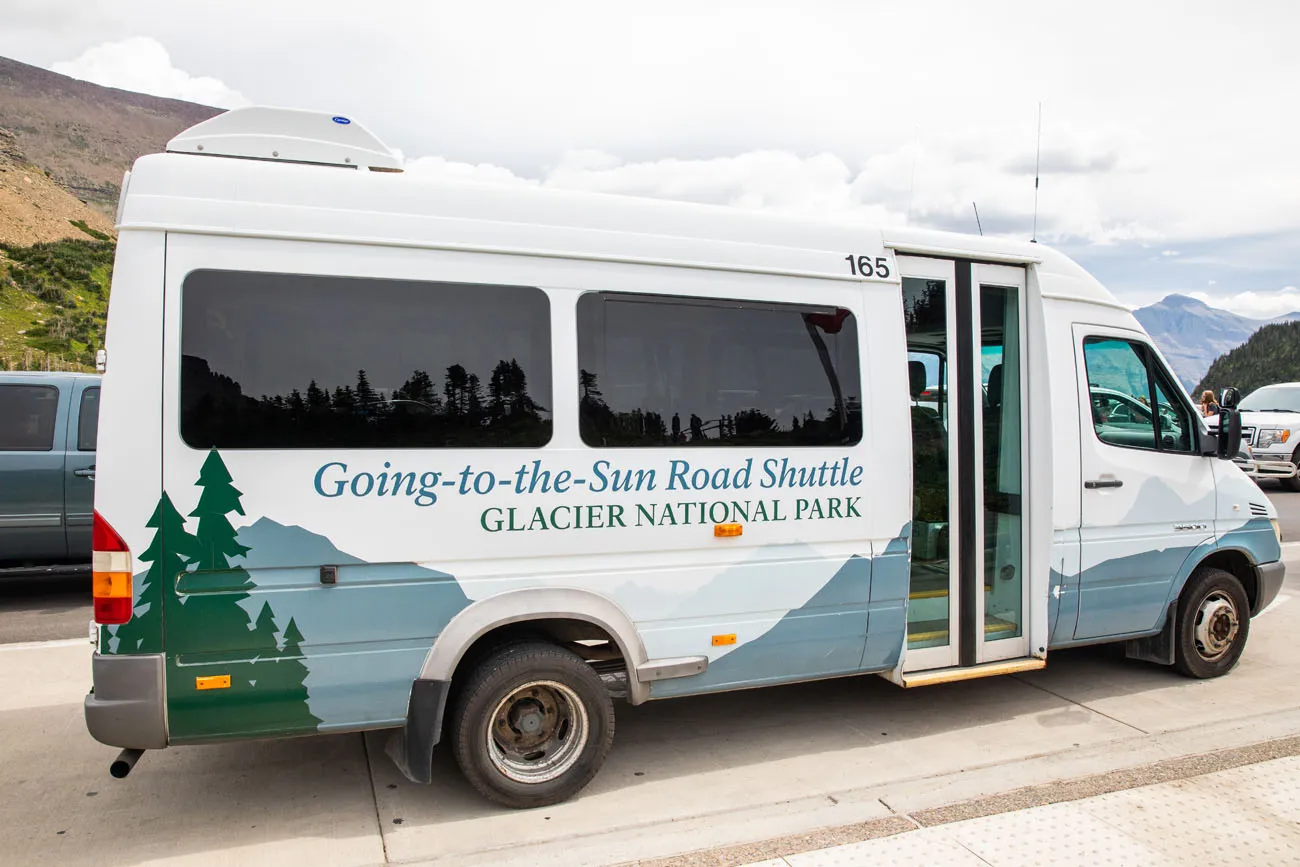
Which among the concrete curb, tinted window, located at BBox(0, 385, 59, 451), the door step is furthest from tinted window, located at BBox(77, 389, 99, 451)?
the door step

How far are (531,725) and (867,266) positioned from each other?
2775 millimetres

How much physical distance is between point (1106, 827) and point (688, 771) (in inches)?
72.8

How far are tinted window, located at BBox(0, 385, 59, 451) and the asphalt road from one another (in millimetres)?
1156

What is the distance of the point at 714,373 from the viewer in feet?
14.3

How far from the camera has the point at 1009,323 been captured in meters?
5.43

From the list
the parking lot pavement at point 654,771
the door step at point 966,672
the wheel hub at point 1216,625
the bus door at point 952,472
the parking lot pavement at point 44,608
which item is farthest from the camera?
the parking lot pavement at point 44,608

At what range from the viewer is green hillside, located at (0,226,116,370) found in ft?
106

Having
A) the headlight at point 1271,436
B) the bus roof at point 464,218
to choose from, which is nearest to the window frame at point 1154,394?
the bus roof at point 464,218

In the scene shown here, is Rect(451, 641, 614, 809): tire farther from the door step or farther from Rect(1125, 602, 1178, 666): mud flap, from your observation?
Rect(1125, 602, 1178, 666): mud flap

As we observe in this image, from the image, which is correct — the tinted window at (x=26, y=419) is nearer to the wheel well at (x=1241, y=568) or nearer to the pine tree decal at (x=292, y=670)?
the pine tree decal at (x=292, y=670)

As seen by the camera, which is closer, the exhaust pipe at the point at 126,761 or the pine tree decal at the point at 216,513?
the pine tree decal at the point at 216,513

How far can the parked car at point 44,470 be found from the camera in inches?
304

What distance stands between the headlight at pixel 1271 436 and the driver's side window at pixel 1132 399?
12.8 m

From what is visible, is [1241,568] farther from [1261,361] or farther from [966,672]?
[1261,361]
